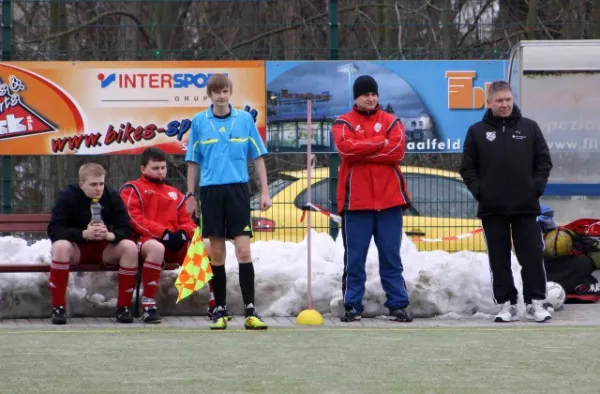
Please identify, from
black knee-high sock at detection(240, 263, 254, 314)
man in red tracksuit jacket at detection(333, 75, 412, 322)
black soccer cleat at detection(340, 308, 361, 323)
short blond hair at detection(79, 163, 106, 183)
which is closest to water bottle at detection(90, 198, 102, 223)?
short blond hair at detection(79, 163, 106, 183)

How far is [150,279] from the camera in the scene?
10.4 metres

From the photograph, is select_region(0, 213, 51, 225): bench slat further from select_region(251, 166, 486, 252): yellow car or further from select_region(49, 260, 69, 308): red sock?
select_region(251, 166, 486, 252): yellow car

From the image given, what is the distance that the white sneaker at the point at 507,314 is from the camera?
33.8ft

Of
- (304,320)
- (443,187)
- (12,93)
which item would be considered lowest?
(304,320)

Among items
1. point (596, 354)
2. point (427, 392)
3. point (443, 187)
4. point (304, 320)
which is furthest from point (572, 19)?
point (427, 392)

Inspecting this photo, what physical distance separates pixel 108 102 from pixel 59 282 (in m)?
3.11

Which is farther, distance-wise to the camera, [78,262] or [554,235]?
[554,235]

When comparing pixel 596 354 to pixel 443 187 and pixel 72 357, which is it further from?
pixel 443 187

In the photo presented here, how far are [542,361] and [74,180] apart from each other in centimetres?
666

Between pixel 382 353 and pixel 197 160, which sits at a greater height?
pixel 197 160

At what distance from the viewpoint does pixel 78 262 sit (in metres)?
10.5

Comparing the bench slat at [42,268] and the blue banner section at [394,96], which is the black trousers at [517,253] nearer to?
the blue banner section at [394,96]

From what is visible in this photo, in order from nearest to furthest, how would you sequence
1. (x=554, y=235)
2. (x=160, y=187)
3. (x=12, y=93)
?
(x=160, y=187)
(x=554, y=235)
(x=12, y=93)

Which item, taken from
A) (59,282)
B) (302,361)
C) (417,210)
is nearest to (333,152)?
(417,210)
